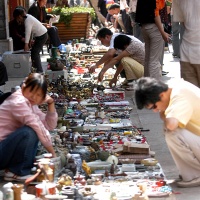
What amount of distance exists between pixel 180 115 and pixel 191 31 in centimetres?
297

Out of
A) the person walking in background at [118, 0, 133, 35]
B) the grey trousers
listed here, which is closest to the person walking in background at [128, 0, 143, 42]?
the person walking in background at [118, 0, 133, 35]

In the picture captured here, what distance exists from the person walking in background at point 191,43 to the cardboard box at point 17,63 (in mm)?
4737

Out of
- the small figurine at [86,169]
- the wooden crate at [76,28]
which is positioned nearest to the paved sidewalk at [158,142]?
the small figurine at [86,169]

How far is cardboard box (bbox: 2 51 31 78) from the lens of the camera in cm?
1330

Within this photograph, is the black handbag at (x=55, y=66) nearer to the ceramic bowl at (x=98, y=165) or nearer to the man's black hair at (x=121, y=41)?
the man's black hair at (x=121, y=41)

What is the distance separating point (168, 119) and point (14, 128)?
1.45 meters

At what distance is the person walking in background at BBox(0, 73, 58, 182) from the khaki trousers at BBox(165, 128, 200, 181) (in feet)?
3.70

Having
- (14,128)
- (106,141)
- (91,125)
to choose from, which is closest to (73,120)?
(91,125)

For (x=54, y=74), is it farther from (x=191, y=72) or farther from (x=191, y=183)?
(x=191, y=183)

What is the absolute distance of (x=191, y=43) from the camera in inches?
357

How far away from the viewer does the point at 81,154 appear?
7.25m

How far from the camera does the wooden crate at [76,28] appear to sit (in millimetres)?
22375

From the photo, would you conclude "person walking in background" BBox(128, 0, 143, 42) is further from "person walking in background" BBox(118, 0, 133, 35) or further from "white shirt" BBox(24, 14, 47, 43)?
"person walking in background" BBox(118, 0, 133, 35)

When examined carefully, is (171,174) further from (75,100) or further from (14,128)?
(75,100)
